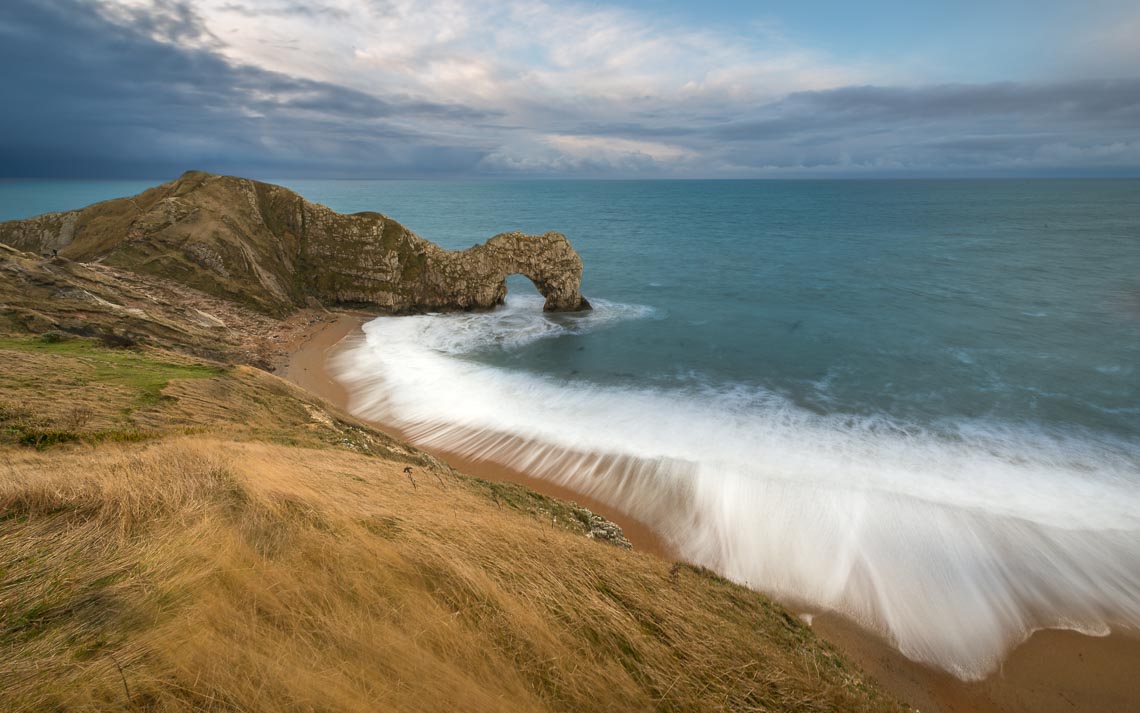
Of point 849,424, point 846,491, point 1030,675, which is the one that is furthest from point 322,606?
point 849,424

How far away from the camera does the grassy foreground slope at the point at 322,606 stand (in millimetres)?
4320

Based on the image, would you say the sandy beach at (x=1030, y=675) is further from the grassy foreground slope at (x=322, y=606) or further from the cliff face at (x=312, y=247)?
the cliff face at (x=312, y=247)

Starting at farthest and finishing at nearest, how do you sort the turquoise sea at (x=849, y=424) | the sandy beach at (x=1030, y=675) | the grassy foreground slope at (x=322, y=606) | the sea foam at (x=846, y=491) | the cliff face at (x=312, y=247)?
the cliff face at (x=312, y=247)
the turquoise sea at (x=849, y=424)
the sea foam at (x=846, y=491)
the sandy beach at (x=1030, y=675)
the grassy foreground slope at (x=322, y=606)

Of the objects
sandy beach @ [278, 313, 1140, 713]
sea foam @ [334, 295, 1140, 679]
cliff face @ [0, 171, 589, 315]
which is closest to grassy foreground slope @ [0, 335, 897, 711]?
sandy beach @ [278, 313, 1140, 713]

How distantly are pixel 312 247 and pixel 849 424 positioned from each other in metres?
39.5

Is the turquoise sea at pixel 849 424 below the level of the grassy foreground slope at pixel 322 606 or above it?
below

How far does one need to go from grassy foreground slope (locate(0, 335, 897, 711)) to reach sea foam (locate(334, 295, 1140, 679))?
5.51 meters

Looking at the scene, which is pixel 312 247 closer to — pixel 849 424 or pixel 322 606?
pixel 849 424

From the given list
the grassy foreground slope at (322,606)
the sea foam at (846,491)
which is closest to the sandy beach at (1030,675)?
the sea foam at (846,491)

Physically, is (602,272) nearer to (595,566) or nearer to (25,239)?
(25,239)

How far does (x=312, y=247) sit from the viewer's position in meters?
40.4

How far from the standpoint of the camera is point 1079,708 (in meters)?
9.98

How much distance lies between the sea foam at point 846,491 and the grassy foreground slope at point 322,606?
5506mm

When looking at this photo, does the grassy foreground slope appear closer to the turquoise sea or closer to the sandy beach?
the sandy beach
